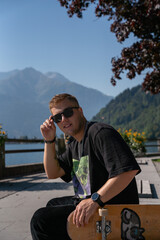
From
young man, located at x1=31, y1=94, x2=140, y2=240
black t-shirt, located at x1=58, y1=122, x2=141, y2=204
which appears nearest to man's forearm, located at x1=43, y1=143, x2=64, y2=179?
young man, located at x1=31, y1=94, x2=140, y2=240

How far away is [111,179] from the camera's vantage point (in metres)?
2.00

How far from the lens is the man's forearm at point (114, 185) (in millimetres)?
1979

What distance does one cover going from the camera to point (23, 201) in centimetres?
530

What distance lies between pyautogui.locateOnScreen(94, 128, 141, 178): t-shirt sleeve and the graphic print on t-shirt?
0.74 ft

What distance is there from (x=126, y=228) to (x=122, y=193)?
0.97 feet

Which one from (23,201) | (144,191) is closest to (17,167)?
(23,201)

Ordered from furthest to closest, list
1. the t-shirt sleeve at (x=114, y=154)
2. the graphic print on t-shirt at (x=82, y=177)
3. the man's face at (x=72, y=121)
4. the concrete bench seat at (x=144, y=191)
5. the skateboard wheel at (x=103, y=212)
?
the concrete bench seat at (x=144, y=191) → the man's face at (x=72, y=121) → the graphic print on t-shirt at (x=82, y=177) → the t-shirt sleeve at (x=114, y=154) → the skateboard wheel at (x=103, y=212)

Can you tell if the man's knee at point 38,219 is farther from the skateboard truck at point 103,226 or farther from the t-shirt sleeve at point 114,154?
the t-shirt sleeve at point 114,154

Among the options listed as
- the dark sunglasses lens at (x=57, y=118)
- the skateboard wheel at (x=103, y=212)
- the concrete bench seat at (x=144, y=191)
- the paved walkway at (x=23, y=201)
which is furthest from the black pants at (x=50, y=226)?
the concrete bench seat at (x=144, y=191)

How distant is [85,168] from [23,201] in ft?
11.0

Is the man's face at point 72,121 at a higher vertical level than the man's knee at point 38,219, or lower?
higher

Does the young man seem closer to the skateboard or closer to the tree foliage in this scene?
the skateboard

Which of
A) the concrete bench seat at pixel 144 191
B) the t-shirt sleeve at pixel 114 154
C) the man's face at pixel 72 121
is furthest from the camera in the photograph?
the concrete bench seat at pixel 144 191

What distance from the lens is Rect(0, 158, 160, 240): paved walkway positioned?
11.9 feet
